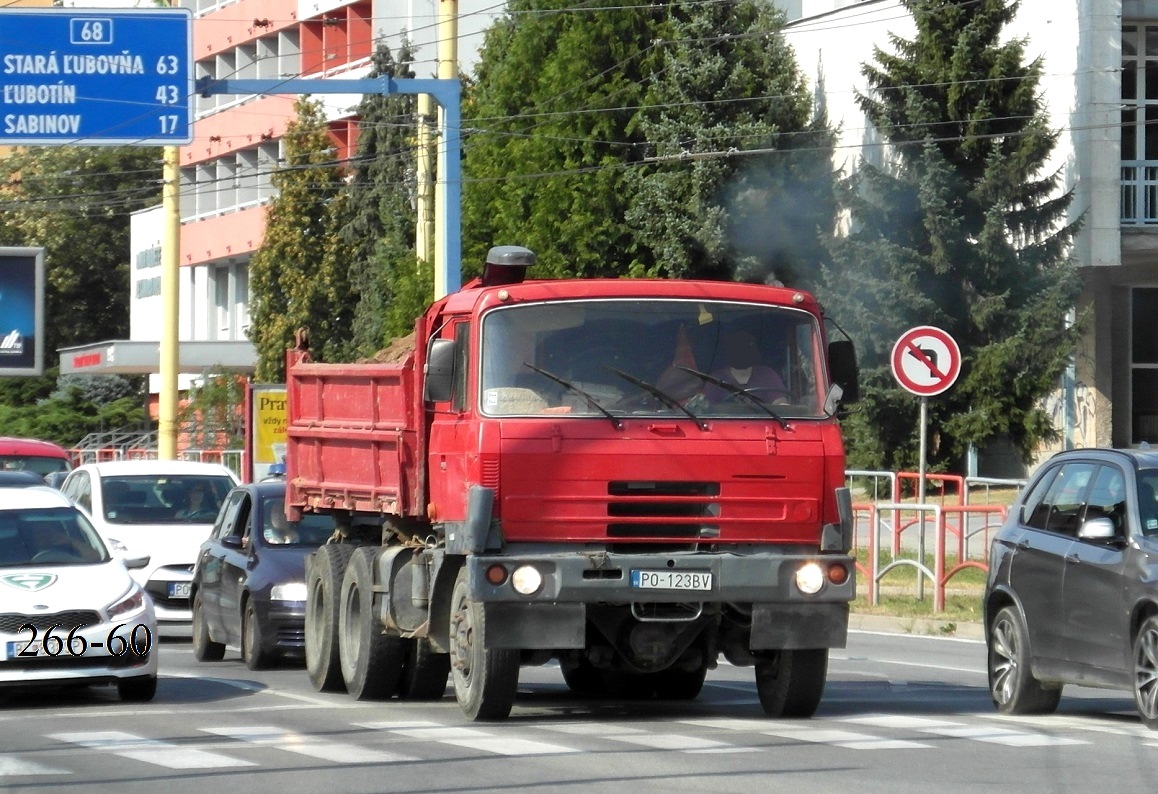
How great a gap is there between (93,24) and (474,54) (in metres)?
39.0

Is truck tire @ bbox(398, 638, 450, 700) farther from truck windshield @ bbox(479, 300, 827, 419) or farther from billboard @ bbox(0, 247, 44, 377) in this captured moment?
billboard @ bbox(0, 247, 44, 377)

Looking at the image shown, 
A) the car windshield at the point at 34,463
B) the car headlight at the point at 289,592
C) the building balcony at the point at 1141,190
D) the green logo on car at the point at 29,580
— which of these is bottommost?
the car headlight at the point at 289,592

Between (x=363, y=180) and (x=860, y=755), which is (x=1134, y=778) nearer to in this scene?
(x=860, y=755)

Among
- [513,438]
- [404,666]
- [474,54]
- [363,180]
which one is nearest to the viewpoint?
[513,438]

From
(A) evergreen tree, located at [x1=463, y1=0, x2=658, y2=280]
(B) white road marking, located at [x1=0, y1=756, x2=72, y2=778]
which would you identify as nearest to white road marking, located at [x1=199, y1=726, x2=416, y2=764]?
(B) white road marking, located at [x1=0, y1=756, x2=72, y2=778]

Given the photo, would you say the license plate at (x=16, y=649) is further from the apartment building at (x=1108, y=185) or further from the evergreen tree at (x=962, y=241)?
the apartment building at (x=1108, y=185)

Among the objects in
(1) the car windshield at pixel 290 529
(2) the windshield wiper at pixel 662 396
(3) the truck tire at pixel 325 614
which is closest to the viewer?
(2) the windshield wiper at pixel 662 396

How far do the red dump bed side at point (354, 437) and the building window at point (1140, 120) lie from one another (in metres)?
24.8

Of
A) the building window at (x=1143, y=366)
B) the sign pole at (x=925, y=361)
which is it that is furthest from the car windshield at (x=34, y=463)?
the building window at (x=1143, y=366)

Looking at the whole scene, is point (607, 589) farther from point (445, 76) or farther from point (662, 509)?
point (445, 76)

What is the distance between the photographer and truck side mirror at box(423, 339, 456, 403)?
1285 centimetres

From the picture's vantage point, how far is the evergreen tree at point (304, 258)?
62.6 metres

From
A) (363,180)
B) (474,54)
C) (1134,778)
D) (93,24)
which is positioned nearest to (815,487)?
(1134,778)

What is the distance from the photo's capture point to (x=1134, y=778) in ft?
33.5
